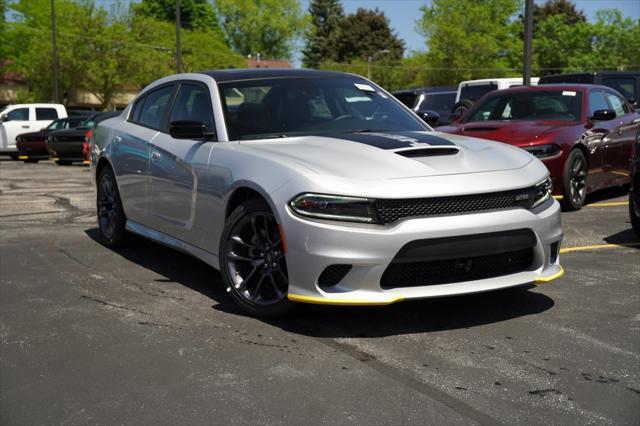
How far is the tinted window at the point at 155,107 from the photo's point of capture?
6.64 metres

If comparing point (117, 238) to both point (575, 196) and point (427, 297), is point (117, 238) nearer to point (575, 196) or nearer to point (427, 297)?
point (427, 297)

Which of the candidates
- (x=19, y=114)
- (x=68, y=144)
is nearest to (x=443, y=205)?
(x=68, y=144)

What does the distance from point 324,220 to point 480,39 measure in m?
66.5

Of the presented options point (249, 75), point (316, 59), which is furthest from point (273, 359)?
point (316, 59)

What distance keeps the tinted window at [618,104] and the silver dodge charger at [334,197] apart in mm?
5827

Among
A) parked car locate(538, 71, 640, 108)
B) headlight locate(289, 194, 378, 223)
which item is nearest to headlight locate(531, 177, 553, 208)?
headlight locate(289, 194, 378, 223)

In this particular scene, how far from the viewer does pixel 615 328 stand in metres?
4.65

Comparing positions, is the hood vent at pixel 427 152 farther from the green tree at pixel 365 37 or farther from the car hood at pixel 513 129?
the green tree at pixel 365 37

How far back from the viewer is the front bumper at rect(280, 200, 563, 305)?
4383 millimetres

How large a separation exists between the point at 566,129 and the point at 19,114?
21975 mm

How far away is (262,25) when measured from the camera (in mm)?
96500

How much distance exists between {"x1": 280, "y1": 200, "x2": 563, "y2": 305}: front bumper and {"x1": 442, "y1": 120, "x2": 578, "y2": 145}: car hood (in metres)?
4.93

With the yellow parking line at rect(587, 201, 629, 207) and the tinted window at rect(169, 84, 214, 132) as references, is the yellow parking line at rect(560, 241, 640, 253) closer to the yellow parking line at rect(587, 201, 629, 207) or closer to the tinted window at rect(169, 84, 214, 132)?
the yellow parking line at rect(587, 201, 629, 207)

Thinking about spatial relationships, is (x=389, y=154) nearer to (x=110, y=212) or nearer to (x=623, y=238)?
(x=110, y=212)
